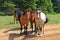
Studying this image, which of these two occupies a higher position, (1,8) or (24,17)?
(24,17)

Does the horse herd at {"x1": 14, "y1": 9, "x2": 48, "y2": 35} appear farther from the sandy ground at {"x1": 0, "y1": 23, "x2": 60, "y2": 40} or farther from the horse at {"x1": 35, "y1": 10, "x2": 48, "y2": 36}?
the sandy ground at {"x1": 0, "y1": 23, "x2": 60, "y2": 40}

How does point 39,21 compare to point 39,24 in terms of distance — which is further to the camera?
point 39,24

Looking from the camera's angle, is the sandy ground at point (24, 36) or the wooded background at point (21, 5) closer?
the sandy ground at point (24, 36)

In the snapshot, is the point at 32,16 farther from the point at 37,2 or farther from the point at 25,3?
the point at 37,2

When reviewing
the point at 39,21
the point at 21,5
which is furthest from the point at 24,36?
the point at 21,5

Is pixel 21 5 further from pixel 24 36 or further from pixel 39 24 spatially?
pixel 39 24

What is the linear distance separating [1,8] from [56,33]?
17.4 metres

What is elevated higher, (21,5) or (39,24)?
(39,24)

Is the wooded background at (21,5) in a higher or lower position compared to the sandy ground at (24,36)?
lower

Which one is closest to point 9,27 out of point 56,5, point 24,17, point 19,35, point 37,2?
point 19,35

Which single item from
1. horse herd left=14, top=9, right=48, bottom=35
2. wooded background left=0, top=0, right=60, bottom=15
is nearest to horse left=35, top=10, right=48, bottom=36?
horse herd left=14, top=9, right=48, bottom=35

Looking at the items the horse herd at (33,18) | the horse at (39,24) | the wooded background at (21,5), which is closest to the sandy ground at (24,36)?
the horse at (39,24)

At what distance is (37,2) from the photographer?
108 ft

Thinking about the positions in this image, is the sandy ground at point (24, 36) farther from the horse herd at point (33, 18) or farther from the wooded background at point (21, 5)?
the wooded background at point (21, 5)
